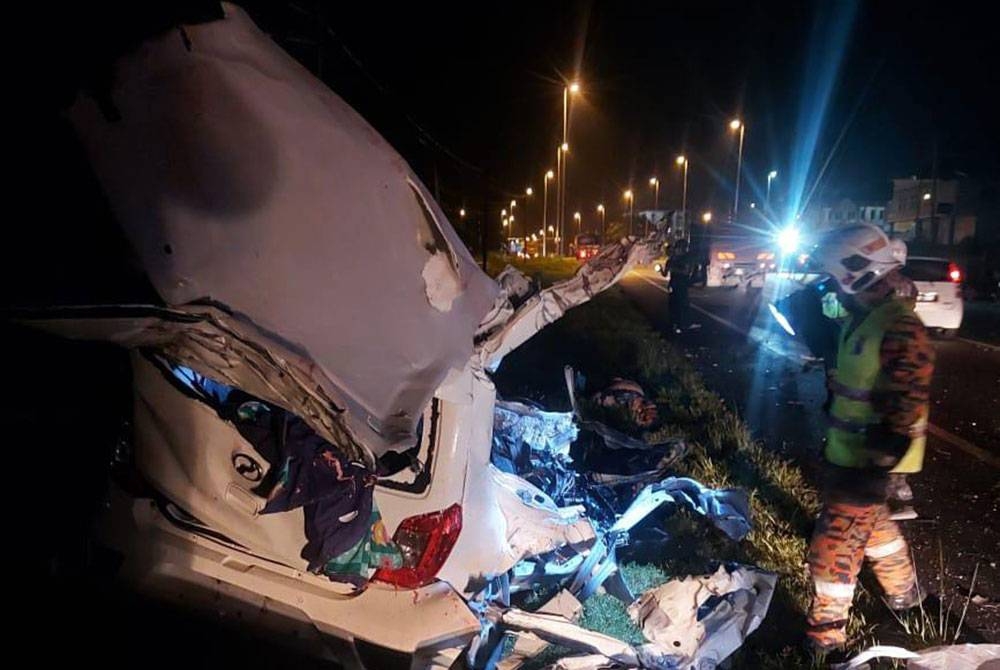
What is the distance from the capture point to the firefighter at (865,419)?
11.0 ft

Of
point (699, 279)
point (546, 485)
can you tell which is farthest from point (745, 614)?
point (699, 279)

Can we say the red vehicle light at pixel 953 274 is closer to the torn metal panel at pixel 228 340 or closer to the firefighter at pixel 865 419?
the firefighter at pixel 865 419

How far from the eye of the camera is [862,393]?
346 cm

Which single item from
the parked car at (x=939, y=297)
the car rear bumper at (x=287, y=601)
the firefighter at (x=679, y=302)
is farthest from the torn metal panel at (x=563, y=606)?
the firefighter at (x=679, y=302)

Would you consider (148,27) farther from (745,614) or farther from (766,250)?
(766,250)

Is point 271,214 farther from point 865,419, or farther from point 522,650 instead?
point 865,419

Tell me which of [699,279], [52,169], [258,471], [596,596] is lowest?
[699,279]

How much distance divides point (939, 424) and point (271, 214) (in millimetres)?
7329

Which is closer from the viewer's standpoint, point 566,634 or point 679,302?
point 566,634

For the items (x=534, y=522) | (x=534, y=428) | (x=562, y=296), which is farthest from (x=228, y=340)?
(x=534, y=428)

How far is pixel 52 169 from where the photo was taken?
2.12 metres

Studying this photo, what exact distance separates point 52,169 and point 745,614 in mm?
3006

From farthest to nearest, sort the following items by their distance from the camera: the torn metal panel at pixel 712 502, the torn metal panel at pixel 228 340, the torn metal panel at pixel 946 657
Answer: the torn metal panel at pixel 712 502
the torn metal panel at pixel 946 657
the torn metal panel at pixel 228 340

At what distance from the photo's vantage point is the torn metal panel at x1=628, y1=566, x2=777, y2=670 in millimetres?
2973
